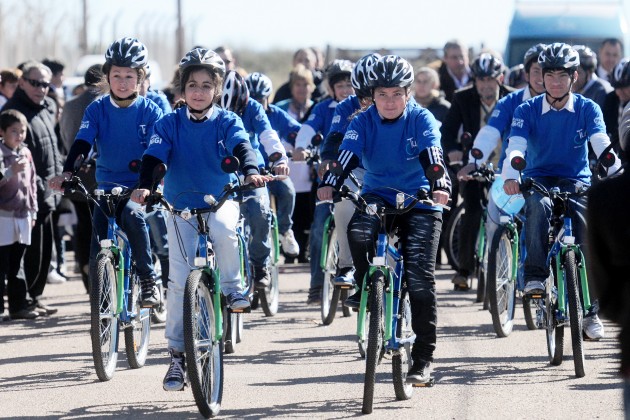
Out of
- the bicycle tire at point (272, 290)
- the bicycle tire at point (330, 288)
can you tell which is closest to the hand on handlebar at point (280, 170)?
the bicycle tire at point (330, 288)

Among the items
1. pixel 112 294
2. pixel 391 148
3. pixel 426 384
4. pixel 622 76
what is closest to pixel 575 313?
pixel 426 384

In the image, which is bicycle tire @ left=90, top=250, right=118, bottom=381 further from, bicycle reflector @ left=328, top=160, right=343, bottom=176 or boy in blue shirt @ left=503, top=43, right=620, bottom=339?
boy in blue shirt @ left=503, top=43, right=620, bottom=339

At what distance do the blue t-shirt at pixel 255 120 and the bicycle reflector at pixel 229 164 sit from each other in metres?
3.17

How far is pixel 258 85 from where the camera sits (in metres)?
12.9

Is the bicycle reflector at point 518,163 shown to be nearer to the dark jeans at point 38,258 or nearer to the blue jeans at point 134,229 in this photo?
the blue jeans at point 134,229

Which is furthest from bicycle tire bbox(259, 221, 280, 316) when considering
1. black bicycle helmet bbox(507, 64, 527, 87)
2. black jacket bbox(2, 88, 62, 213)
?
black bicycle helmet bbox(507, 64, 527, 87)

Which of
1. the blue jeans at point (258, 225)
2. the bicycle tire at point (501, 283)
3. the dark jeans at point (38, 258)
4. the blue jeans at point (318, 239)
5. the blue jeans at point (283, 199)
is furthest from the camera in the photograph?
the blue jeans at point (283, 199)

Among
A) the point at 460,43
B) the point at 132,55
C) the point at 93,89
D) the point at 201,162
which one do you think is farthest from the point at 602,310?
the point at 460,43

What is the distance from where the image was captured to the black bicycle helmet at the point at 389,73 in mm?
8656

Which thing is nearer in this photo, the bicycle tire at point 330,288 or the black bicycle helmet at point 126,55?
the black bicycle helmet at point 126,55

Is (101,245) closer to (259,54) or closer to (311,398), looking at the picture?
(311,398)

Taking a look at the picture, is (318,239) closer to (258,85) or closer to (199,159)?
(258,85)

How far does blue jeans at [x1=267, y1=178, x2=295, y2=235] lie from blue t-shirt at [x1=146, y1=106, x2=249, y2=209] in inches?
183

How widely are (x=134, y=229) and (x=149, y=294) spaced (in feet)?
1.56
